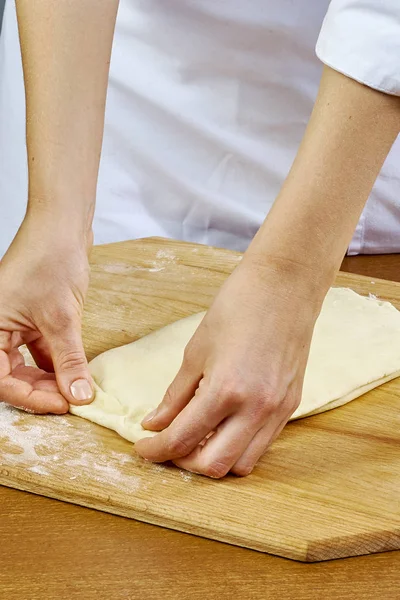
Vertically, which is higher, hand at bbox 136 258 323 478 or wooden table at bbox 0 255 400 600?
hand at bbox 136 258 323 478

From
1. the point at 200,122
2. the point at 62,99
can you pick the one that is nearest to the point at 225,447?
the point at 62,99

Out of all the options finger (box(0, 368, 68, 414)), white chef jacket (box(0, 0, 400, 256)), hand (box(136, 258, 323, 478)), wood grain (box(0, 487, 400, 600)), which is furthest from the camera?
white chef jacket (box(0, 0, 400, 256))

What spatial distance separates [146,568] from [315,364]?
0.49 m

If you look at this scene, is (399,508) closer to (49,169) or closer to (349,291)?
(349,291)

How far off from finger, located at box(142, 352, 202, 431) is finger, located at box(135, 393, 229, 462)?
0.03m

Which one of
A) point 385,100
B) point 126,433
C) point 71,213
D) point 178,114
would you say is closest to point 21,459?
point 126,433

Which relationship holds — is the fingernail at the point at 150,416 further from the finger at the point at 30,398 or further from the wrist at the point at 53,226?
the wrist at the point at 53,226

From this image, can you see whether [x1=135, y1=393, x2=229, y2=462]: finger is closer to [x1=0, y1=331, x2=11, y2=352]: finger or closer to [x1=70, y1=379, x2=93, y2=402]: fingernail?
[x1=70, y1=379, x2=93, y2=402]: fingernail

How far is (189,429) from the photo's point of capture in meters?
0.97

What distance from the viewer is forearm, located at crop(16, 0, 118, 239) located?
129 cm

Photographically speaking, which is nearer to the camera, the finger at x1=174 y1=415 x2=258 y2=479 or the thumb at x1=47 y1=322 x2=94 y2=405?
the finger at x1=174 y1=415 x2=258 y2=479

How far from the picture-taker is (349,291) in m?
1.48

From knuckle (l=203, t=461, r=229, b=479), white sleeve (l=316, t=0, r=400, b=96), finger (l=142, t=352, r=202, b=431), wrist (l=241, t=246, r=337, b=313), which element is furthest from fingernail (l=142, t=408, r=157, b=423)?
white sleeve (l=316, t=0, r=400, b=96)

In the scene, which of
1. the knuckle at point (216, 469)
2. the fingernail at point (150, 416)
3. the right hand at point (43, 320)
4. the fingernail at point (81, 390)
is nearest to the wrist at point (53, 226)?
the right hand at point (43, 320)
